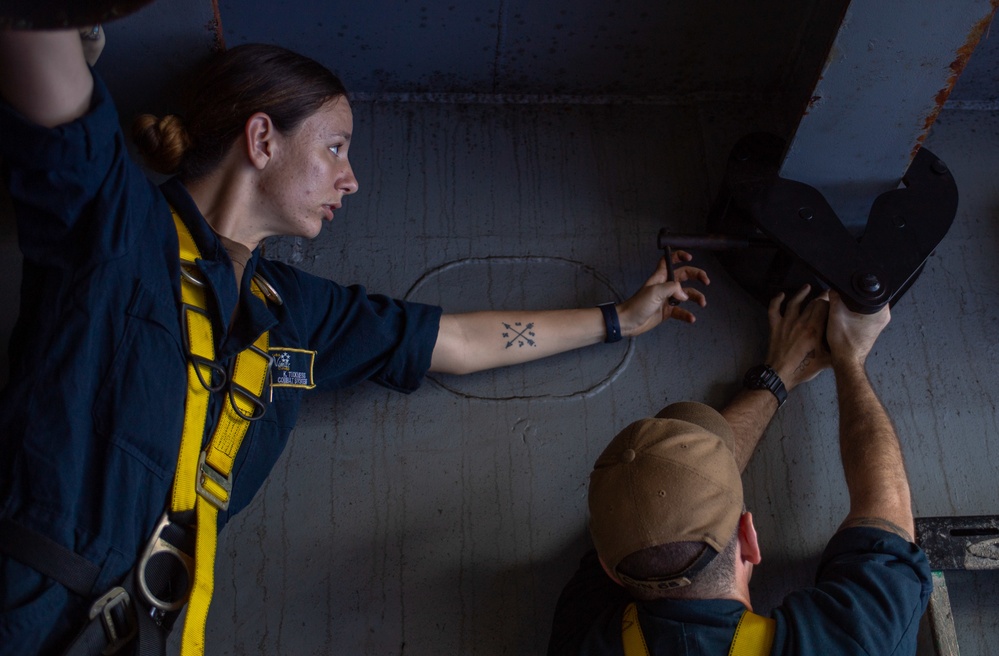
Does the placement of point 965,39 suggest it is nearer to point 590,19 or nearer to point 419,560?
point 590,19

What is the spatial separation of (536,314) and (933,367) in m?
1.14

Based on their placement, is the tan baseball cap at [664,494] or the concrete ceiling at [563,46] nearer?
the tan baseball cap at [664,494]

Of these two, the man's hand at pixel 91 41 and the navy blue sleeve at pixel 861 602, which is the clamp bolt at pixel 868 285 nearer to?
the navy blue sleeve at pixel 861 602

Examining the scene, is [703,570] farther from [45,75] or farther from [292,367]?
[45,75]

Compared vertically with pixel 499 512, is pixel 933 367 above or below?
above

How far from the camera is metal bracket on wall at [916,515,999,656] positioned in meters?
2.21

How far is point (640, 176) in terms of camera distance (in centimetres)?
288

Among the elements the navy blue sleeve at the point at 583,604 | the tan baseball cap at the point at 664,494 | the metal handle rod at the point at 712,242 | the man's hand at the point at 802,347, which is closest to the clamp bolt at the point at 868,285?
the man's hand at the point at 802,347

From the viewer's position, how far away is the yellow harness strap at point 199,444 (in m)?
1.73

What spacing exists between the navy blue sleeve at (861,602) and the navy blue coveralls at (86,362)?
1199mm

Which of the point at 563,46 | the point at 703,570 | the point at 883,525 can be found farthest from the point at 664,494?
the point at 563,46

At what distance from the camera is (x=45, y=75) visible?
1.40 metres

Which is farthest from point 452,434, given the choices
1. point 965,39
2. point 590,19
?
point 965,39

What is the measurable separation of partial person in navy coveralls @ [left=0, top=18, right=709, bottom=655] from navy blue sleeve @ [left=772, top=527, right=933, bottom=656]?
112 centimetres
